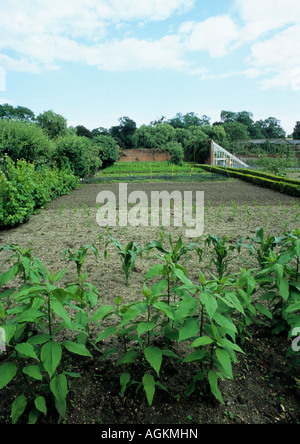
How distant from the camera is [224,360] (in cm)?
139

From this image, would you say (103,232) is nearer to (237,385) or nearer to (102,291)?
(102,291)

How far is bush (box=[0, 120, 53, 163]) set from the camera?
15844 millimetres

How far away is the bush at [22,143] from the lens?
15844mm

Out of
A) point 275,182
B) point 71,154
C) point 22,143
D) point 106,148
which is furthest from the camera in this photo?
point 106,148

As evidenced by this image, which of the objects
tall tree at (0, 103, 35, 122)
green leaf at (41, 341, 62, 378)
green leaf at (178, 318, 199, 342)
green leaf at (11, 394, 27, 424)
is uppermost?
tall tree at (0, 103, 35, 122)

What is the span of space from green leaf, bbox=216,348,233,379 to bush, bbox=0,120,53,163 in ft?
54.4

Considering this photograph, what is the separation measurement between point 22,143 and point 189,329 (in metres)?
16.6

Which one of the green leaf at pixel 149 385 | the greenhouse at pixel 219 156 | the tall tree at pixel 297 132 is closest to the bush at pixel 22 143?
the green leaf at pixel 149 385

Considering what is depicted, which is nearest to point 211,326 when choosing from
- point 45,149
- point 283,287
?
point 283,287

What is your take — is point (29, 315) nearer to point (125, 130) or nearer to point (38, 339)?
point (38, 339)

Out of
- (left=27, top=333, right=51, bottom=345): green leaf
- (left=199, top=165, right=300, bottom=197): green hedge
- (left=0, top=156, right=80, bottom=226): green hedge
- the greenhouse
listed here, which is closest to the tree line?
the greenhouse

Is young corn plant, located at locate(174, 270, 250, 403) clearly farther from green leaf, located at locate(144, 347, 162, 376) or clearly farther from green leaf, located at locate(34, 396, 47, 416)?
green leaf, located at locate(34, 396, 47, 416)

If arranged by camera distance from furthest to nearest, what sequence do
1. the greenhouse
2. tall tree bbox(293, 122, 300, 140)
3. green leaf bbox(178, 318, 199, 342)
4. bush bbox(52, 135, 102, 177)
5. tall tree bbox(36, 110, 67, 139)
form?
tall tree bbox(293, 122, 300, 140)
tall tree bbox(36, 110, 67, 139)
the greenhouse
bush bbox(52, 135, 102, 177)
green leaf bbox(178, 318, 199, 342)

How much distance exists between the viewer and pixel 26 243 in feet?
16.7
